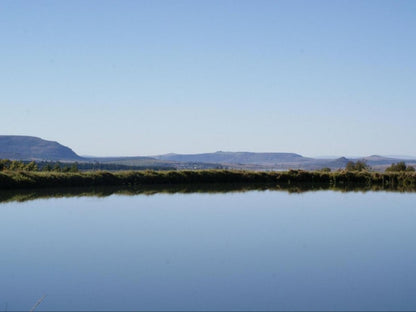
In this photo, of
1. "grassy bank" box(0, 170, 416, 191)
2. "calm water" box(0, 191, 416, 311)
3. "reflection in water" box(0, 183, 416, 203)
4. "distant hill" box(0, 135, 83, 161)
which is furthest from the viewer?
"distant hill" box(0, 135, 83, 161)

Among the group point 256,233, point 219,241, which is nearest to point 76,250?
point 219,241

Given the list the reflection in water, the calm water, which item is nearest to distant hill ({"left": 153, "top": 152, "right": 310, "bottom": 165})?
the reflection in water

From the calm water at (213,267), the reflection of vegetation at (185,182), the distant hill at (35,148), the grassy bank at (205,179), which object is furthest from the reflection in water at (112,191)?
the distant hill at (35,148)

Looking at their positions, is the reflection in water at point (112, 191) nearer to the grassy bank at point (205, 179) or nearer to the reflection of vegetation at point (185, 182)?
the reflection of vegetation at point (185, 182)

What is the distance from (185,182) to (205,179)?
93 cm

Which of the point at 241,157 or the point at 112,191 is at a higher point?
the point at 241,157

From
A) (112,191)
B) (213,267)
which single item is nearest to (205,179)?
(112,191)

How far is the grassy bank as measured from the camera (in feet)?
65.2

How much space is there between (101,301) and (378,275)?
3.48 m

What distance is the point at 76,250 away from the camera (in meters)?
8.35

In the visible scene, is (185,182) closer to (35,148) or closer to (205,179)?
(205,179)

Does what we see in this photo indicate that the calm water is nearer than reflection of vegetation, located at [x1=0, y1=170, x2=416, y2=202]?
Yes

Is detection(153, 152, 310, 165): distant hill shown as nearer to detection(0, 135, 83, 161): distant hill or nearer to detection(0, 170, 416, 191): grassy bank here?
detection(0, 135, 83, 161): distant hill

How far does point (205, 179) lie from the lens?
78.1 feet
